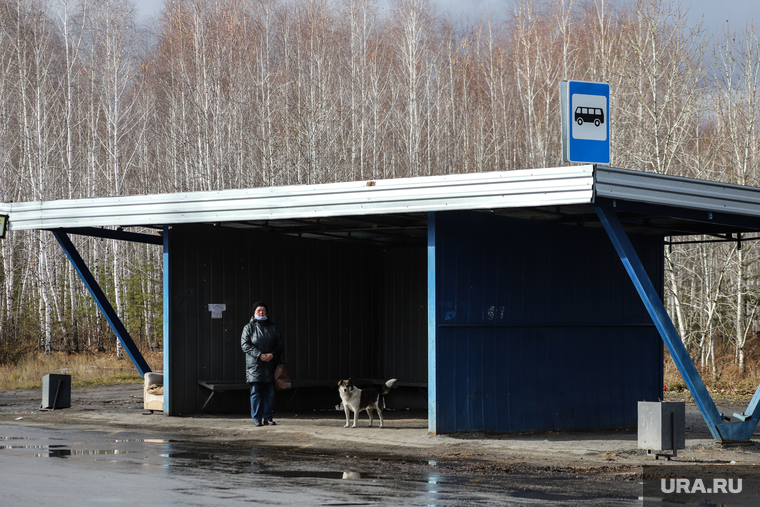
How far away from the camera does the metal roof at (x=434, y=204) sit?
10664 millimetres

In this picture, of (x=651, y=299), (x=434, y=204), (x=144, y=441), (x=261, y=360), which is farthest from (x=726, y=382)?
(x=144, y=441)

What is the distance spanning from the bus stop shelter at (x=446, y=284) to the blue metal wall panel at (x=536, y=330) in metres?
0.03

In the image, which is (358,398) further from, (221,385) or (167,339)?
(167,339)

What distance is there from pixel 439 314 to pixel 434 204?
4.91ft

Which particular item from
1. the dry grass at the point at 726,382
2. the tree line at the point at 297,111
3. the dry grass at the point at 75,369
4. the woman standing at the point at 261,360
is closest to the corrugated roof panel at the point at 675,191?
the woman standing at the point at 261,360

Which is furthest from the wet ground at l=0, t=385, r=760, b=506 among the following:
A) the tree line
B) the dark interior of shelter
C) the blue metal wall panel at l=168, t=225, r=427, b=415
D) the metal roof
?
the tree line

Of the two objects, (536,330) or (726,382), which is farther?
(726,382)

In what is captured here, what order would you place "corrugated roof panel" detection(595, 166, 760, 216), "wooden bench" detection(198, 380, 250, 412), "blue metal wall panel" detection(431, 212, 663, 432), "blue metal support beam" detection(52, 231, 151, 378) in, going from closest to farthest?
"corrugated roof panel" detection(595, 166, 760, 216) → "blue metal wall panel" detection(431, 212, 663, 432) → "wooden bench" detection(198, 380, 250, 412) → "blue metal support beam" detection(52, 231, 151, 378)

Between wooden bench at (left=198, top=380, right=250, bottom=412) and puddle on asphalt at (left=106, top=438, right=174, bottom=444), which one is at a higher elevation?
wooden bench at (left=198, top=380, right=250, bottom=412)

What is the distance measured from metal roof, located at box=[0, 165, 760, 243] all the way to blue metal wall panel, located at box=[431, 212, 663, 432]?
17.9 inches

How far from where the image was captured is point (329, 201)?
12227mm

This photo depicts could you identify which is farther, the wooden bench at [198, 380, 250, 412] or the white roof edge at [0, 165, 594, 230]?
the wooden bench at [198, 380, 250, 412]

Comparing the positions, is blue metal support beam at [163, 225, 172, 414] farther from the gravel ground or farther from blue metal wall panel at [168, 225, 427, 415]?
the gravel ground

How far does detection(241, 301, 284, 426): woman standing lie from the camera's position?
1341cm
